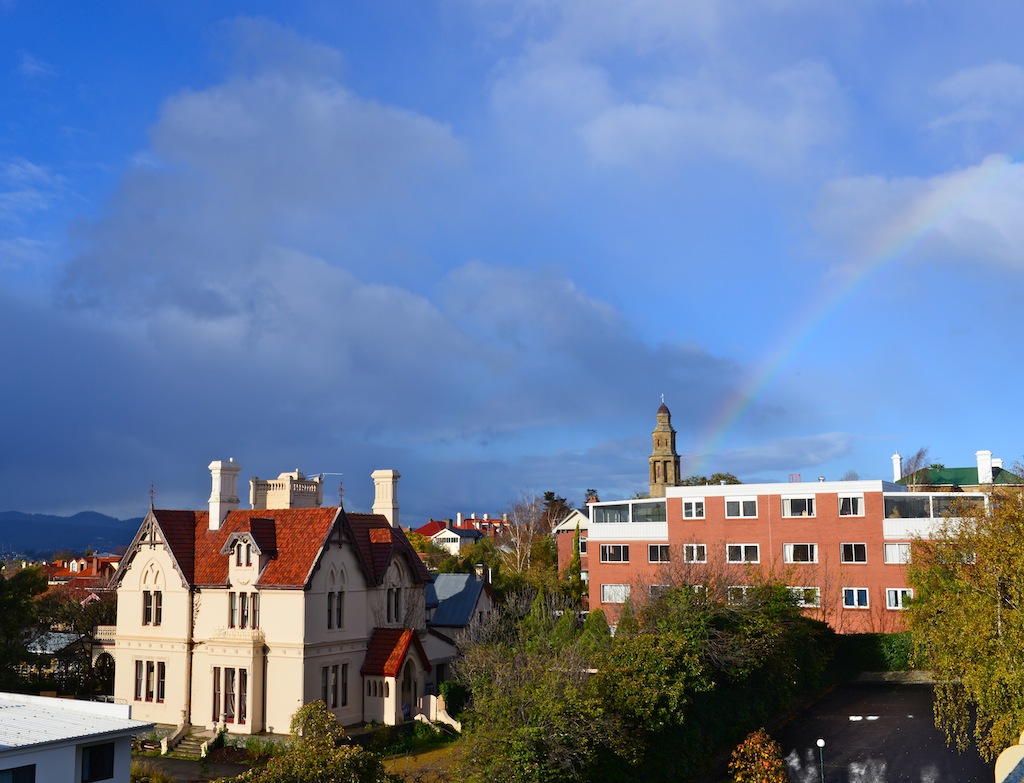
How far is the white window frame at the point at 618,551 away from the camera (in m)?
68.2

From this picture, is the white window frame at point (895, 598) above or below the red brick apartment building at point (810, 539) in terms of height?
below

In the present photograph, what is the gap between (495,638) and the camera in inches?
1941

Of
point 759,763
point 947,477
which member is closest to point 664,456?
point 947,477

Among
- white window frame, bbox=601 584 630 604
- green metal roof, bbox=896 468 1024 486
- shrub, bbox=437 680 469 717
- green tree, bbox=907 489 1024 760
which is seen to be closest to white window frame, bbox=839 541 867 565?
white window frame, bbox=601 584 630 604

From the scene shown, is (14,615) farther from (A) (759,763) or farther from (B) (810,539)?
(B) (810,539)

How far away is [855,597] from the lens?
59.5m

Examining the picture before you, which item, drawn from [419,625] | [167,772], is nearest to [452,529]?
[419,625]

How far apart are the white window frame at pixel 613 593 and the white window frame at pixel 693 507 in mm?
7222

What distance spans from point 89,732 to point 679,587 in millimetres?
24899

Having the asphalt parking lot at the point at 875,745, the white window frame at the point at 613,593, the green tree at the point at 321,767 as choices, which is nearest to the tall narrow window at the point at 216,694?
the green tree at the point at 321,767

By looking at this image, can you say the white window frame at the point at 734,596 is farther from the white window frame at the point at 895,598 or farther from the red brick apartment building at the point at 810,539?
the white window frame at the point at 895,598

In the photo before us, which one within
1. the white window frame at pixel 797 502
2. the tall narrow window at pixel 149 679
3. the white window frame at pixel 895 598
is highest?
the white window frame at pixel 797 502

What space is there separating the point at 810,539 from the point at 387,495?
94.7 feet

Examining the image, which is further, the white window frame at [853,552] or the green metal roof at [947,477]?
the green metal roof at [947,477]
